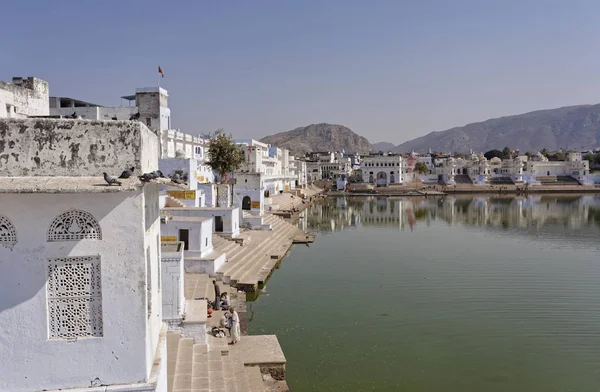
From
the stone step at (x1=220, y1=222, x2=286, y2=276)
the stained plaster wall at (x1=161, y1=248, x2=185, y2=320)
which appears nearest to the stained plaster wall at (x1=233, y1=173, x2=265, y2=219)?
the stone step at (x1=220, y1=222, x2=286, y2=276)

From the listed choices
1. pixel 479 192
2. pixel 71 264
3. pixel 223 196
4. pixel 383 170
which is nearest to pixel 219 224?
pixel 223 196

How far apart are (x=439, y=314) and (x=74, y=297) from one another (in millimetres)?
11109

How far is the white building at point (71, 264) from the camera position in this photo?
14.9 feet

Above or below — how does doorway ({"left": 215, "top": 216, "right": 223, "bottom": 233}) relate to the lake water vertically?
above

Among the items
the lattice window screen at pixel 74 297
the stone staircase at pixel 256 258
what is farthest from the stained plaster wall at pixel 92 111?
the lattice window screen at pixel 74 297

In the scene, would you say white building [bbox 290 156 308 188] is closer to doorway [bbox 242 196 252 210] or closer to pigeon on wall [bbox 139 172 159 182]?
doorway [bbox 242 196 252 210]

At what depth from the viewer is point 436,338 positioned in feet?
38.7

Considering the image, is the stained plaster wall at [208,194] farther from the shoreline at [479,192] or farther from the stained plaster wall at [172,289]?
the shoreline at [479,192]

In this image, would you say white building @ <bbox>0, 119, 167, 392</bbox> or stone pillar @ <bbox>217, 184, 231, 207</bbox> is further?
stone pillar @ <bbox>217, 184, 231, 207</bbox>

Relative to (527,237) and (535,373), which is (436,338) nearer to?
(535,373)

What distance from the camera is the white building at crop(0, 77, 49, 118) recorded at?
1087cm

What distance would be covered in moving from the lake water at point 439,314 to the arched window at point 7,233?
610 cm

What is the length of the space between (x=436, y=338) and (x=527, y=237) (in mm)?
20047

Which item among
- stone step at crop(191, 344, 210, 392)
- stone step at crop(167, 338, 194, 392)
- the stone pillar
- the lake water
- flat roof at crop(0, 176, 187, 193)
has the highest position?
flat roof at crop(0, 176, 187, 193)
